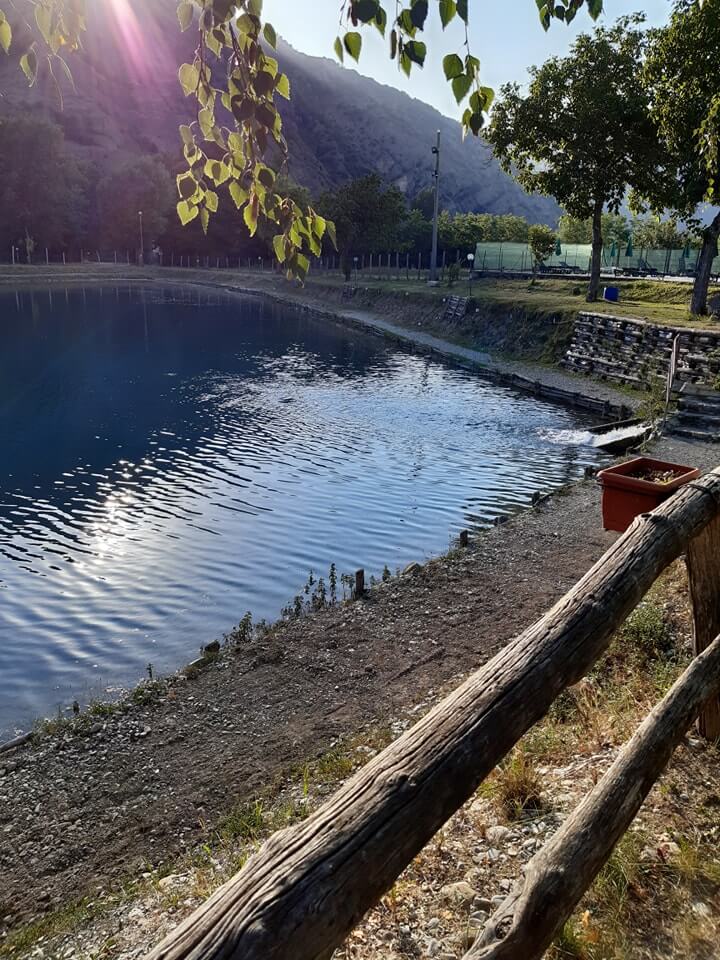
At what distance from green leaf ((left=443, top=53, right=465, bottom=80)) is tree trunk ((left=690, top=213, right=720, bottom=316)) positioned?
36617 millimetres

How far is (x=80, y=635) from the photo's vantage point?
508 inches

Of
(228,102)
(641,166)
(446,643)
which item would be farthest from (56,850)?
(641,166)

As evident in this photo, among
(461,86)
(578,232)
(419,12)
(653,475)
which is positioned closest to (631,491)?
(653,475)

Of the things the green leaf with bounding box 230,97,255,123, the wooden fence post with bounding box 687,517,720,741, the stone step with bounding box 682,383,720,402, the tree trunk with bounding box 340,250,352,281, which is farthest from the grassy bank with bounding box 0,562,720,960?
the tree trunk with bounding box 340,250,352,281

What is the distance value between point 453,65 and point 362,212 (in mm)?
97740

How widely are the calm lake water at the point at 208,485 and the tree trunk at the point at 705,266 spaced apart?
10.7 meters

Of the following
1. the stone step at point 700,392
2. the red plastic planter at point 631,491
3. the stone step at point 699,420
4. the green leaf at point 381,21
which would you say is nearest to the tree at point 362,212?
the stone step at point 700,392

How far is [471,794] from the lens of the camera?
242cm

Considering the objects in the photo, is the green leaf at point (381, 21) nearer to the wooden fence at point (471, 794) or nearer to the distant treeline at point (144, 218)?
the wooden fence at point (471, 794)

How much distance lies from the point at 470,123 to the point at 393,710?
8.05 meters

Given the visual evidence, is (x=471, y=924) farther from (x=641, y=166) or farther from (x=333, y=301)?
(x=333, y=301)

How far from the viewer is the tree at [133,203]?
122m

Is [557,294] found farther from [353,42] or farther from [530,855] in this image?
[353,42]

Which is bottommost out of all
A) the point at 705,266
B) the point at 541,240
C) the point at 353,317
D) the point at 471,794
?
the point at 353,317
